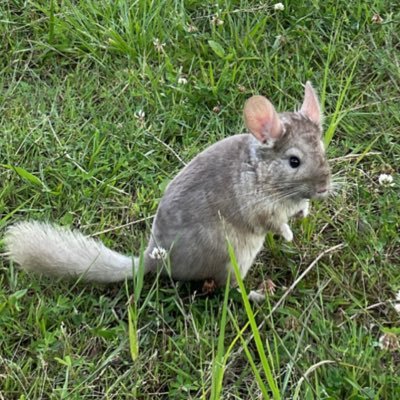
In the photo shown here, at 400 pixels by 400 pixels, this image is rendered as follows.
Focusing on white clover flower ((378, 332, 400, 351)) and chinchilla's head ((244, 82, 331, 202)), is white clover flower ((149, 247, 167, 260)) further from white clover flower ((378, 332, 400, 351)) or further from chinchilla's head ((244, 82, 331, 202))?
white clover flower ((378, 332, 400, 351))

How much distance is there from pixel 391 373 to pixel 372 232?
2.32ft

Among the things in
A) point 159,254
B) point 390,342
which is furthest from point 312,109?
point 390,342

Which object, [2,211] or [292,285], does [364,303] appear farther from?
[2,211]

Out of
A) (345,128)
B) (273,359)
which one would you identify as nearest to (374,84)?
(345,128)

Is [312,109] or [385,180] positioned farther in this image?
[385,180]

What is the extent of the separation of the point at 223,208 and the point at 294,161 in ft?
0.96

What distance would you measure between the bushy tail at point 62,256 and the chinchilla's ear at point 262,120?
2.08ft

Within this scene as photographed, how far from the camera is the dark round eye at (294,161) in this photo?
3.08 meters

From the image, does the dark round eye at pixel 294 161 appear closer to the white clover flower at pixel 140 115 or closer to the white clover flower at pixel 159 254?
the white clover flower at pixel 159 254

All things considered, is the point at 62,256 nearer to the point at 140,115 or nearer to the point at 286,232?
the point at 286,232

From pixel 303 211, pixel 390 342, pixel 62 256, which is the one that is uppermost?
pixel 62 256

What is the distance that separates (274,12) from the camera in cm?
435

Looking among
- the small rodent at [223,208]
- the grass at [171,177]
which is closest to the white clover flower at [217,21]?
the grass at [171,177]

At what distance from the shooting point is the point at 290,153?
308 centimetres
